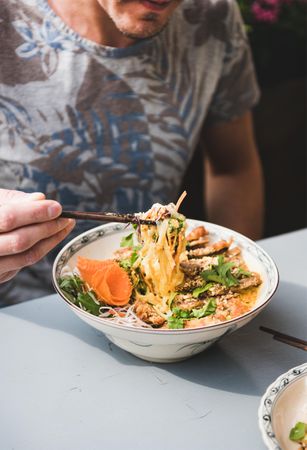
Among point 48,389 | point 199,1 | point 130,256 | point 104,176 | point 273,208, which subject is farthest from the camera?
point 273,208

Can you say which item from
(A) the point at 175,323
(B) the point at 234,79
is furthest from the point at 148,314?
(B) the point at 234,79

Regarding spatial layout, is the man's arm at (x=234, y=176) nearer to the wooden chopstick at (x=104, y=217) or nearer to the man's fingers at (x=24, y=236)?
the wooden chopstick at (x=104, y=217)

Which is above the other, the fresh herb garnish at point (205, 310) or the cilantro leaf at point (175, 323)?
the cilantro leaf at point (175, 323)

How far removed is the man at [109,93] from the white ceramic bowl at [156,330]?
1.44 feet

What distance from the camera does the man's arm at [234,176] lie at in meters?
2.30

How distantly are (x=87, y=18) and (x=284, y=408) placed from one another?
4.29ft

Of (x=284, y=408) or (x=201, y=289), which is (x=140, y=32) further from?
(x=284, y=408)

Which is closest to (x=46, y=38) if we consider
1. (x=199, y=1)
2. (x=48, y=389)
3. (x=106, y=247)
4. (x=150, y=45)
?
(x=150, y=45)

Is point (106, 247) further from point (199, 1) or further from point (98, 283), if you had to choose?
point (199, 1)

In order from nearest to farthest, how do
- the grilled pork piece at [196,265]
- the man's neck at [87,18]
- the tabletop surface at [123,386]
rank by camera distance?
1. the tabletop surface at [123,386]
2. the grilled pork piece at [196,265]
3. the man's neck at [87,18]

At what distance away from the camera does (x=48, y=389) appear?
1203 mm

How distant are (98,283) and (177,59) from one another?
1017 millimetres

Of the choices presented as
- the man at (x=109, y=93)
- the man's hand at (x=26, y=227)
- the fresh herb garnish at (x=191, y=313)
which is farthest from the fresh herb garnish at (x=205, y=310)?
the man at (x=109, y=93)

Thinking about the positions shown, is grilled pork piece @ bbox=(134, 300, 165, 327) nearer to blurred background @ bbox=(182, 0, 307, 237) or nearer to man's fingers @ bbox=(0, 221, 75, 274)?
man's fingers @ bbox=(0, 221, 75, 274)
